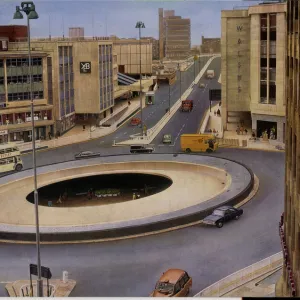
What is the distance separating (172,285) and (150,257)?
9.86 feet

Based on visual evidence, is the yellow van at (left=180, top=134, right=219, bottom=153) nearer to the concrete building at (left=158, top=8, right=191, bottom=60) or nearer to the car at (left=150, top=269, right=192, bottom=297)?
the car at (left=150, top=269, right=192, bottom=297)

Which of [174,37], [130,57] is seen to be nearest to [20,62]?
[130,57]

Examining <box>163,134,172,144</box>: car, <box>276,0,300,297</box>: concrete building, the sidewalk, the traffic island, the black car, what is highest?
<box>276,0,300,297</box>: concrete building

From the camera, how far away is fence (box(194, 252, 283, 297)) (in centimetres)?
1448

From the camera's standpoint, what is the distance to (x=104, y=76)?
44.2 m

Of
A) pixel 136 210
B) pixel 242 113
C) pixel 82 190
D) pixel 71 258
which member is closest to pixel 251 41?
pixel 242 113

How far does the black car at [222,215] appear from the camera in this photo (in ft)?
64.0

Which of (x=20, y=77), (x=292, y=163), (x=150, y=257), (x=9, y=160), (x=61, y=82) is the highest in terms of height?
(x=20, y=77)

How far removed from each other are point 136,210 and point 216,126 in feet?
67.4

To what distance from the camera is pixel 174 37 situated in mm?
84312

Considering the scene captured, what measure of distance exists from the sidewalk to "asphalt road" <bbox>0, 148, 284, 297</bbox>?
1031 mm

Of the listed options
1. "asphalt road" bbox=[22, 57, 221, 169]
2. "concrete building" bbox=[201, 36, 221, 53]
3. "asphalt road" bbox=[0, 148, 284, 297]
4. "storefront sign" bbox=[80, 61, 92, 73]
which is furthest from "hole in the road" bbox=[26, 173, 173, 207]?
"concrete building" bbox=[201, 36, 221, 53]

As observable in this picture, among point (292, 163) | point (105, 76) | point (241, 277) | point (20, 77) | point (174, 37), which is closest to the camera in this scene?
point (292, 163)

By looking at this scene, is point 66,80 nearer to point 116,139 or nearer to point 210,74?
point 116,139
